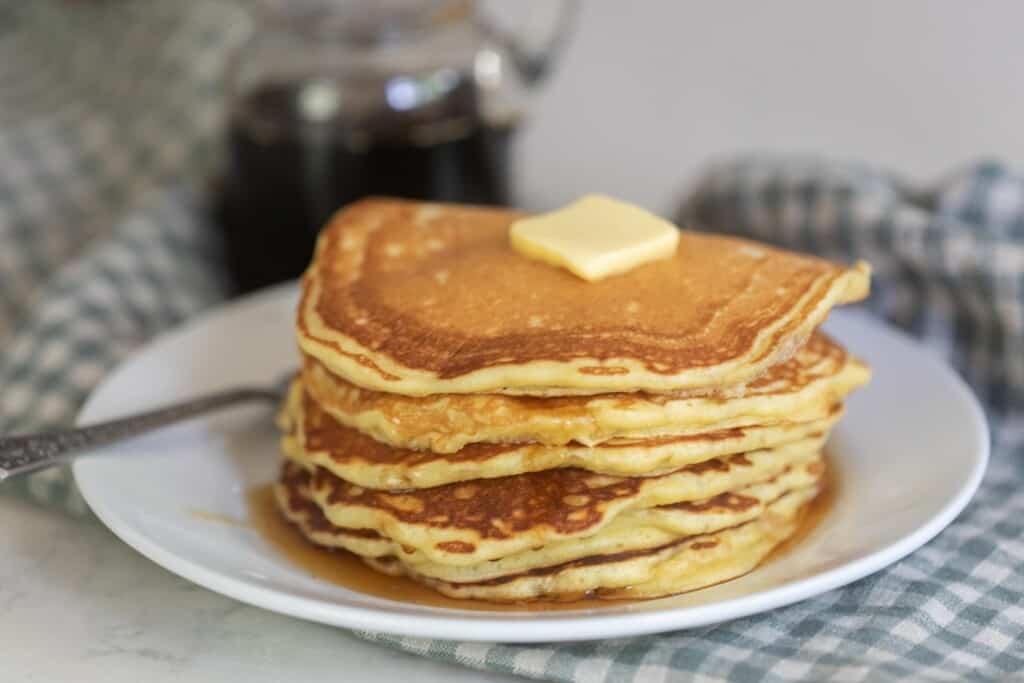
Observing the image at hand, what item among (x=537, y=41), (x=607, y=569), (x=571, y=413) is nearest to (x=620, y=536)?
(x=607, y=569)

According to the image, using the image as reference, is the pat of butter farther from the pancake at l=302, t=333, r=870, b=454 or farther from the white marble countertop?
the white marble countertop

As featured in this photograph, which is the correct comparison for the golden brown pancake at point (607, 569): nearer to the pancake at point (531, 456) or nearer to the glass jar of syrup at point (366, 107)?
the pancake at point (531, 456)

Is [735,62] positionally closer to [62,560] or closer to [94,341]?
[94,341]

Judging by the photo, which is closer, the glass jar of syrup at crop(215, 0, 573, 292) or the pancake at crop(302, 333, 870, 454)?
the pancake at crop(302, 333, 870, 454)

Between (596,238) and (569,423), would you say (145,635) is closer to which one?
(569,423)

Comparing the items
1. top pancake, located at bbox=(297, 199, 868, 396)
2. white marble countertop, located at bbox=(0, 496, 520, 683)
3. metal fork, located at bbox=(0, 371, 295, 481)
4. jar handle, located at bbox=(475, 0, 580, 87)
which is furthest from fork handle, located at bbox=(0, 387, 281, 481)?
jar handle, located at bbox=(475, 0, 580, 87)

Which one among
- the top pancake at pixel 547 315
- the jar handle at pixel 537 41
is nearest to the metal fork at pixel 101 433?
the top pancake at pixel 547 315
